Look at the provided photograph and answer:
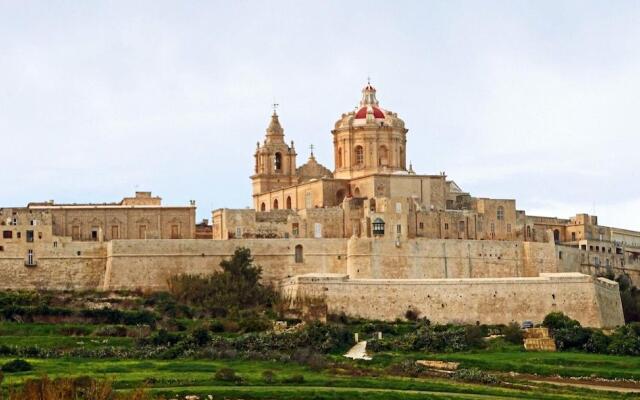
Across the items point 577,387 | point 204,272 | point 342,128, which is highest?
point 342,128

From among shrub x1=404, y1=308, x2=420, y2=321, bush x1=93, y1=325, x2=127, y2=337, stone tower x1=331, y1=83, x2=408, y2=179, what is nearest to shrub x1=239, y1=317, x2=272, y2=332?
bush x1=93, y1=325, x2=127, y2=337

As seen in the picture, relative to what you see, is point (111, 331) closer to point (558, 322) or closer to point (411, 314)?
point (411, 314)

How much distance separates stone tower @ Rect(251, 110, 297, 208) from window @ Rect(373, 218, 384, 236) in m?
8.90

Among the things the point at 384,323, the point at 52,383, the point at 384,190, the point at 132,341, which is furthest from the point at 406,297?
the point at 52,383

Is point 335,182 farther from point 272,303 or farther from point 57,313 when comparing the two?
point 57,313

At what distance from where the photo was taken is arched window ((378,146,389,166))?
2781 inches

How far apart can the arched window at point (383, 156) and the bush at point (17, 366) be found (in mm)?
24797

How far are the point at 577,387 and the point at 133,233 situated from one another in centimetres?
2186

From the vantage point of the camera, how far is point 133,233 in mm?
65438

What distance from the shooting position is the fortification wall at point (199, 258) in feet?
210

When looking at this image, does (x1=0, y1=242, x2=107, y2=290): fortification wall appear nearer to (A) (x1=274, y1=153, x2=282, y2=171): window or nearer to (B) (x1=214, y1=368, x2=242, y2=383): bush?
(A) (x1=274, y1=153, x2=282, y2=171): window

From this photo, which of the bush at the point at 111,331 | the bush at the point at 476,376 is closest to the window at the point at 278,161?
the bush at the point at 111,331

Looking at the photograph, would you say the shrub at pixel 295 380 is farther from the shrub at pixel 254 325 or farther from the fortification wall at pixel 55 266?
the fortification wall at pixel 55 266

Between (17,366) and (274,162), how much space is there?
88.7ft
